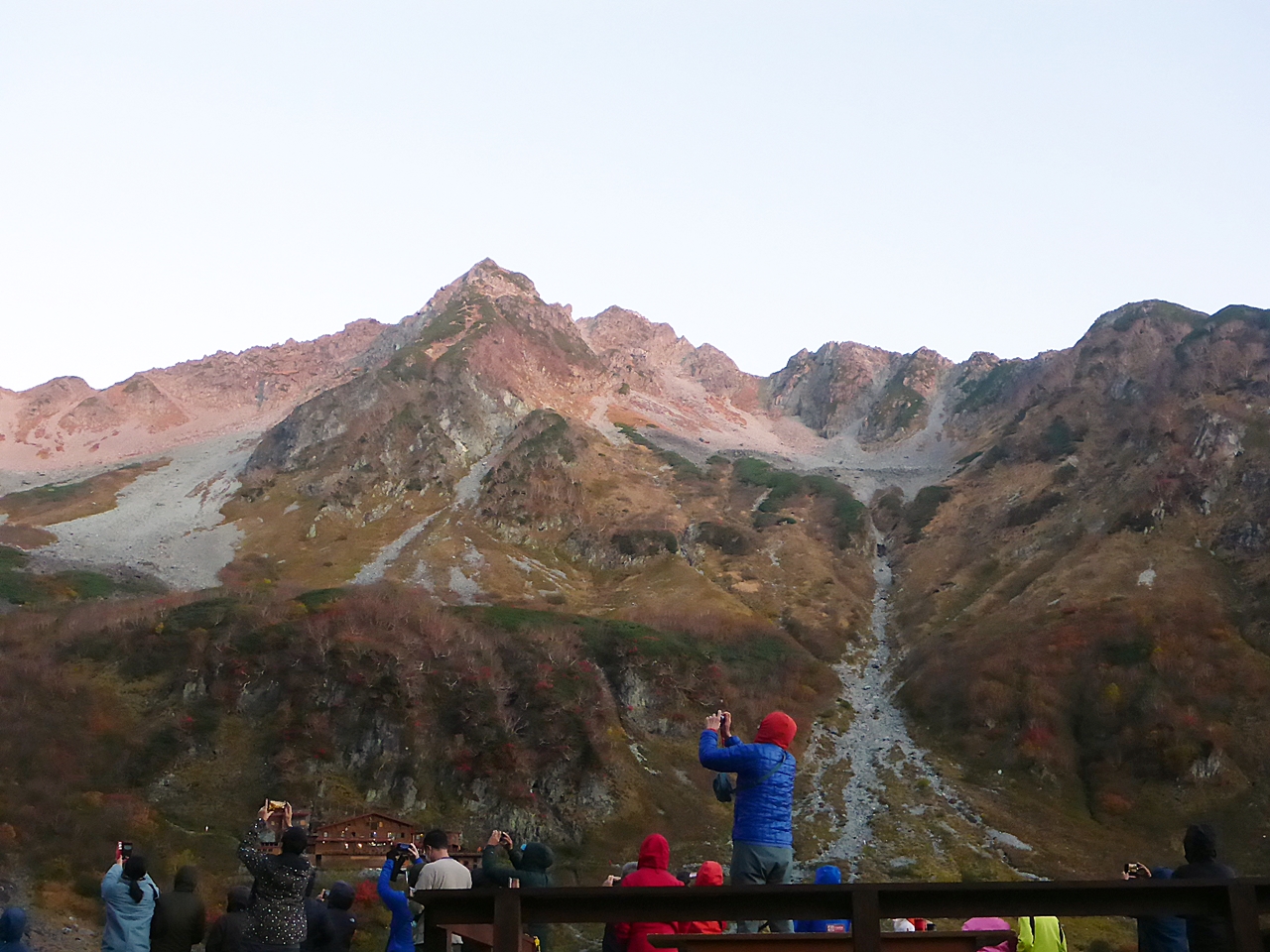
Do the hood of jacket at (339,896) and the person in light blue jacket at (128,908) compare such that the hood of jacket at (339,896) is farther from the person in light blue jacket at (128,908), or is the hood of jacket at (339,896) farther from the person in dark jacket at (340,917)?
the person in light blue jacket at (128,908)

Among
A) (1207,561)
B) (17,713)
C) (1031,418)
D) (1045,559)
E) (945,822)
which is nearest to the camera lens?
(17,713)

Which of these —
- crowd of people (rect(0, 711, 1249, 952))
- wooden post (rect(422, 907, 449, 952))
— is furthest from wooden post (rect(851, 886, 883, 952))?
wooden post (rect(422, 907, 449, 952))

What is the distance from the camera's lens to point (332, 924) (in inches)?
460

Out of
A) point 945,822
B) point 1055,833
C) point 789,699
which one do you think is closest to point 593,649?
point 789,699

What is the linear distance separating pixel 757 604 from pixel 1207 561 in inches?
1593

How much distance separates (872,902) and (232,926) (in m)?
7.66

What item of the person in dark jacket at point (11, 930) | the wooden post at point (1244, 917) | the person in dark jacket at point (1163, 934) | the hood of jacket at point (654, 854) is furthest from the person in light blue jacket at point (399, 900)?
the wooden post at point (1244, 917)

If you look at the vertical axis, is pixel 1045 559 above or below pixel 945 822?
above

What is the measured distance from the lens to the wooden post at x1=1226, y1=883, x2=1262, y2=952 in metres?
8.00

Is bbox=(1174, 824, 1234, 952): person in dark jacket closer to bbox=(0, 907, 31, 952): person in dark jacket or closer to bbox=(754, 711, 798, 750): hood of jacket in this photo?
bbox=(754, 711, 798, 750): hood of jacket

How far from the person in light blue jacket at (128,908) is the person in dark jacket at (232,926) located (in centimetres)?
110

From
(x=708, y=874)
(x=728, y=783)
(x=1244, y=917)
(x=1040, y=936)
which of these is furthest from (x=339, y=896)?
(x=1244, y=917)

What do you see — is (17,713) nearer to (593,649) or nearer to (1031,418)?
(593,649)

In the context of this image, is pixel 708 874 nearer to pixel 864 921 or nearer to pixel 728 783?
pixel 728 783
